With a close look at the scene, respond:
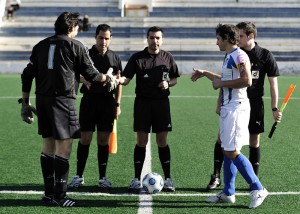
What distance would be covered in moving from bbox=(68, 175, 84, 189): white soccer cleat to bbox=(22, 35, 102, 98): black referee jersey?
132 cm

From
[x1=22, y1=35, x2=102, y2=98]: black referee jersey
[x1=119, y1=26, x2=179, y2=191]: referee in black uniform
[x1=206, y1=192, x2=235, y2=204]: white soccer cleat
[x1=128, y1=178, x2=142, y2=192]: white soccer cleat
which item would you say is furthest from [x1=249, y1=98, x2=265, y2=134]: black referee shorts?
[x1=22, y1=35, x2=102, y2=98]: black referee jersey

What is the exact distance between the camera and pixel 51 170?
6.85m

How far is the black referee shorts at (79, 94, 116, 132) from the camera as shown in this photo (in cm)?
769

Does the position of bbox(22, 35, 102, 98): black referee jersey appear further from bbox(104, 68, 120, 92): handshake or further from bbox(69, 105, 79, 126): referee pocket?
bbox(104, 68, 120, 92): handshake

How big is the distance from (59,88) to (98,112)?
4.05ft

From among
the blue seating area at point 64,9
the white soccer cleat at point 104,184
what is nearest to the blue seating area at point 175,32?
the blue seating area at point 64,9

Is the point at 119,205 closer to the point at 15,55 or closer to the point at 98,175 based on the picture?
the point at 98,175

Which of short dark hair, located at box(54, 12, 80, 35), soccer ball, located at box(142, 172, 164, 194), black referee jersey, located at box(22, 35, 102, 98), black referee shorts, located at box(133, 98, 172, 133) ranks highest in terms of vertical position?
short dark hair, located at box(54, 12, 80, 35)

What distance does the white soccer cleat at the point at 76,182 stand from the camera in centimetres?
751

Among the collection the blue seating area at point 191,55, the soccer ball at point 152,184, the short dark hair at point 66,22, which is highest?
the short dark hair at point 66,22

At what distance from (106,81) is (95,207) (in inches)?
54.1

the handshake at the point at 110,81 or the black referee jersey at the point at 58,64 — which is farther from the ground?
the black referee jersey at the point at 58,64

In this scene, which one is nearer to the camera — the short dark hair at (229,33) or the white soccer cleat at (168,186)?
the short dark hair at (229,33)

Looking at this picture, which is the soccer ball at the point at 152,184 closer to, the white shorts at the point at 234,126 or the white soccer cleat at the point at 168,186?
the white soccer cleat at the point at 168,186
